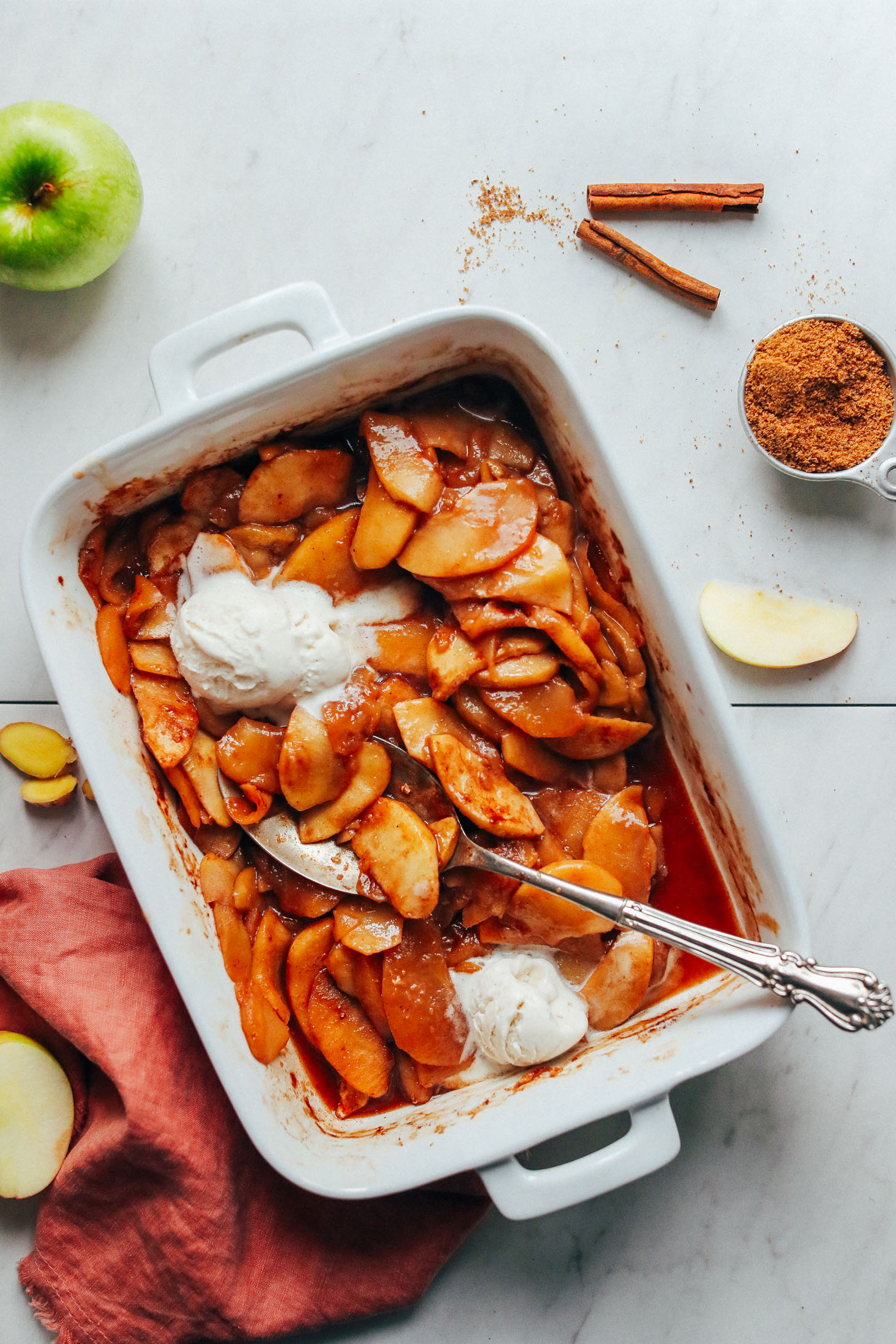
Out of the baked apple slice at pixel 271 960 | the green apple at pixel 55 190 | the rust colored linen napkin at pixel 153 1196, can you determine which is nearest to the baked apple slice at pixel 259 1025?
the baked apple slice at pixel 271 960

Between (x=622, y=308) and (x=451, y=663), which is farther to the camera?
(x=622, y=308)

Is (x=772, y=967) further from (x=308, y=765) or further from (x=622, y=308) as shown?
(x=622, y=308)

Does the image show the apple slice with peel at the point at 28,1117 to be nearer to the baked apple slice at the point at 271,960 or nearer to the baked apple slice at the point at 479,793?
the baked apple slice at the point at 271,960

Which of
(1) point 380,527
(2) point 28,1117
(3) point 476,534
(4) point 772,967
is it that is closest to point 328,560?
(1) point 380,527

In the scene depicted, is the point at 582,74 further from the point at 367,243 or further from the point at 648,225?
the point at 367,243

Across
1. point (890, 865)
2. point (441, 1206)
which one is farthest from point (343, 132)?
point (441, 1206)
